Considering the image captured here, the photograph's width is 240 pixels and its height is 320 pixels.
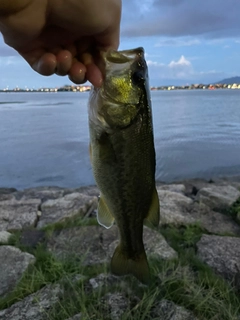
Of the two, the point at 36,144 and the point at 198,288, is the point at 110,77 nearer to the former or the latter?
the point at 198,288

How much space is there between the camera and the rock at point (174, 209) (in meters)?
6.57

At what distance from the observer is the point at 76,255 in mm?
5121

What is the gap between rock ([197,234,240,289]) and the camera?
15.9ft

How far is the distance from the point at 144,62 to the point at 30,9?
0.79m

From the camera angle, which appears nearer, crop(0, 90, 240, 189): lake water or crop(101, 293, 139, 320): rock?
crop(101, 293, 139, 320): rock

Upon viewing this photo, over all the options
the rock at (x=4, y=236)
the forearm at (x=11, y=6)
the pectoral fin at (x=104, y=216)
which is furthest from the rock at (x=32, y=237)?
the forearm at (x=11, y=6)

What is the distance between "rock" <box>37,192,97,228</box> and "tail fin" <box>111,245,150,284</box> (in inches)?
143

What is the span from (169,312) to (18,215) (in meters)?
3.97

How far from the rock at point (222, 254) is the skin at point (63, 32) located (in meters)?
3.18

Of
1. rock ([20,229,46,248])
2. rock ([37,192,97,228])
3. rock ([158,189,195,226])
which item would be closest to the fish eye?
rock ([20,229,46,248])

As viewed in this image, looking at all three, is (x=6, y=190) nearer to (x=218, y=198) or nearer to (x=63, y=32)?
(x=218, y=198)

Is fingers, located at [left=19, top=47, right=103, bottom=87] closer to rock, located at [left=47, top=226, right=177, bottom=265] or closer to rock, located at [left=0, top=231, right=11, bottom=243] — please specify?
rock, located at [left=47, top=226, right=177, bottom=265]

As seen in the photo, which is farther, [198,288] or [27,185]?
[27,185]

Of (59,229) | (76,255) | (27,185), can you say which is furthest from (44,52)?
(27,185)
